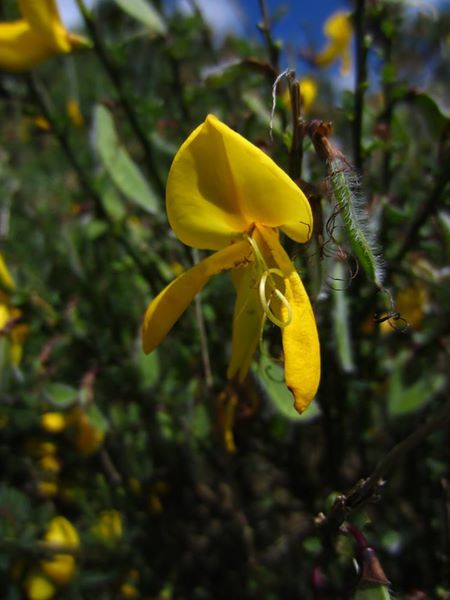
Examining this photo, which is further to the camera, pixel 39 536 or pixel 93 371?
pixel 39 536

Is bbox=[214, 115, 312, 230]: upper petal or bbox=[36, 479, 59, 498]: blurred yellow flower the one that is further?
bbox=[36, 479, 59, 498]: blurred yellow flower

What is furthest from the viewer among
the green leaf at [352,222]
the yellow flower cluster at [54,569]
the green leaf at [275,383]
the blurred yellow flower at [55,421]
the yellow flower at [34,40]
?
the blurred yellow flower at [55,421]

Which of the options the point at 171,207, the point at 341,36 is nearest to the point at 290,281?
the point at 171,207

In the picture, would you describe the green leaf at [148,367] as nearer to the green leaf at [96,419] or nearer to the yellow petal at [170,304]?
the green leaf at [96,419]

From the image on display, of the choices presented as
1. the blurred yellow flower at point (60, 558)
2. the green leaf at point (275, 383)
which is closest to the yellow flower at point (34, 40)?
the green leaf at point (275, 383)

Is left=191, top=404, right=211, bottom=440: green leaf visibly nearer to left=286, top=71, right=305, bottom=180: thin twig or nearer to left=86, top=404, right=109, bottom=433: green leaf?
left=86, top=404, right=109, bottom=433: green leaf

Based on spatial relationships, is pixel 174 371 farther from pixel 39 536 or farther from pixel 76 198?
pixel 76 198

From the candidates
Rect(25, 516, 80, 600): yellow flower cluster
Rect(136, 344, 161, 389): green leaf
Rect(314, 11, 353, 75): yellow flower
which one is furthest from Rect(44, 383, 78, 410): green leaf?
Rect(314, 11, 353, 75): yellow flower

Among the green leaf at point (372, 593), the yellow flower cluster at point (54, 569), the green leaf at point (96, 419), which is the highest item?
the green leaf at point (372, 593)
